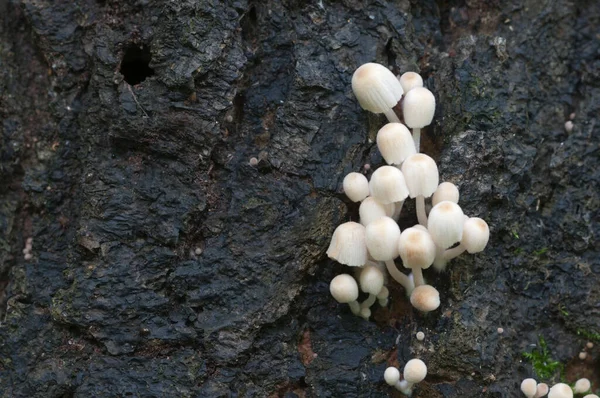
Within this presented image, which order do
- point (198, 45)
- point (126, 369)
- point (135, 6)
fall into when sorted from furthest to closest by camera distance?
point (135, 6) → point (198, 45) → point (126, 369)

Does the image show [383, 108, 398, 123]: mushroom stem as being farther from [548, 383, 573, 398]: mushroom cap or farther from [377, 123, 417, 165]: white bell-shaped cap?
[548, 383, 573, 398]: mushroom cap

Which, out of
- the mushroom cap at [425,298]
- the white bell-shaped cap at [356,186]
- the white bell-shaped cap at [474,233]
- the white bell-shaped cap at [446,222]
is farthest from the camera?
the white bell-shaped cap at [356,186]

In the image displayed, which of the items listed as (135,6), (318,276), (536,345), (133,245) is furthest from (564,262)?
(135,6)

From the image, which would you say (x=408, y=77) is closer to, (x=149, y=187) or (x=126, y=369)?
(x=149, y=187)

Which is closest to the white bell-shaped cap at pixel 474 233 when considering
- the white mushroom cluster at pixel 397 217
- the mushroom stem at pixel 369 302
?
the white mushroom cluster at pixel 397 217

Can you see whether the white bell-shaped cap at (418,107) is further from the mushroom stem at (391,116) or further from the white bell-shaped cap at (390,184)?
the white bell-shaped cap at (390,184)

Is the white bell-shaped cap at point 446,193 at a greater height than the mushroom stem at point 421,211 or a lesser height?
greater

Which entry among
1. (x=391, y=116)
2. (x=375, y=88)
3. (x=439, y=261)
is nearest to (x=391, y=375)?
(x=439, y=261)

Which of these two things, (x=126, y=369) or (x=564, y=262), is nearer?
(x=126, y=369)
